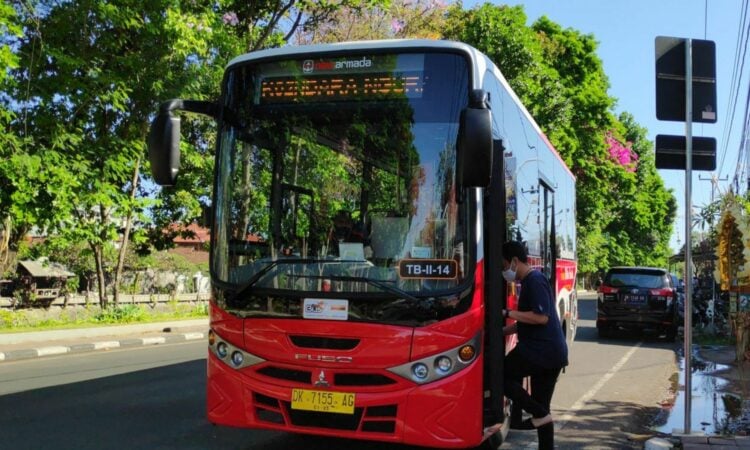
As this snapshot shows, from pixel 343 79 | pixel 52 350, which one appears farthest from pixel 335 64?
pixel 52 350

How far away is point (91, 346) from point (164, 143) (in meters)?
10.7

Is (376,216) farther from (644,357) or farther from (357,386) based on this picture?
(644,357)

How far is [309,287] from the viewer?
4828mm

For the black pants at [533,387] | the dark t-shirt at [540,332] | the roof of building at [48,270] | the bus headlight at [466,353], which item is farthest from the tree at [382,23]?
the bus headlight at [466,353]

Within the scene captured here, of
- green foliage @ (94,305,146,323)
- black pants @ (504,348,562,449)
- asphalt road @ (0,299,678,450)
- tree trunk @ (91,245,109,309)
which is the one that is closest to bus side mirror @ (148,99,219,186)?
asphalt road @ (0,299,678,450)

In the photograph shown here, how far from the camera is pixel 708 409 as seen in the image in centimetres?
832

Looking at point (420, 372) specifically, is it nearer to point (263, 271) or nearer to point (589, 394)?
point (263, 271)

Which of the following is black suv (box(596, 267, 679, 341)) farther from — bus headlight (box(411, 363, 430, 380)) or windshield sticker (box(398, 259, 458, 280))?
bus headlight (box(411, 363, 430, 380))

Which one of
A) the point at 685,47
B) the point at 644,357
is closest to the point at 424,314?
the point at 685,47

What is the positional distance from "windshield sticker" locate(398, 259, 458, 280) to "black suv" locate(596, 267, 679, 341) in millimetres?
12734

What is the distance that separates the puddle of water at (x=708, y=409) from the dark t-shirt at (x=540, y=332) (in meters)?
2.68

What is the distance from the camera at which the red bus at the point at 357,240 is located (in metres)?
4.59

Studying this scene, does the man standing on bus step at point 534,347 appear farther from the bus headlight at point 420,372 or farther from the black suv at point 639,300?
the black suv at point 639,300

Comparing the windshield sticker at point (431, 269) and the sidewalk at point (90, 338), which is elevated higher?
the windshield sticker at point (431, 269)
